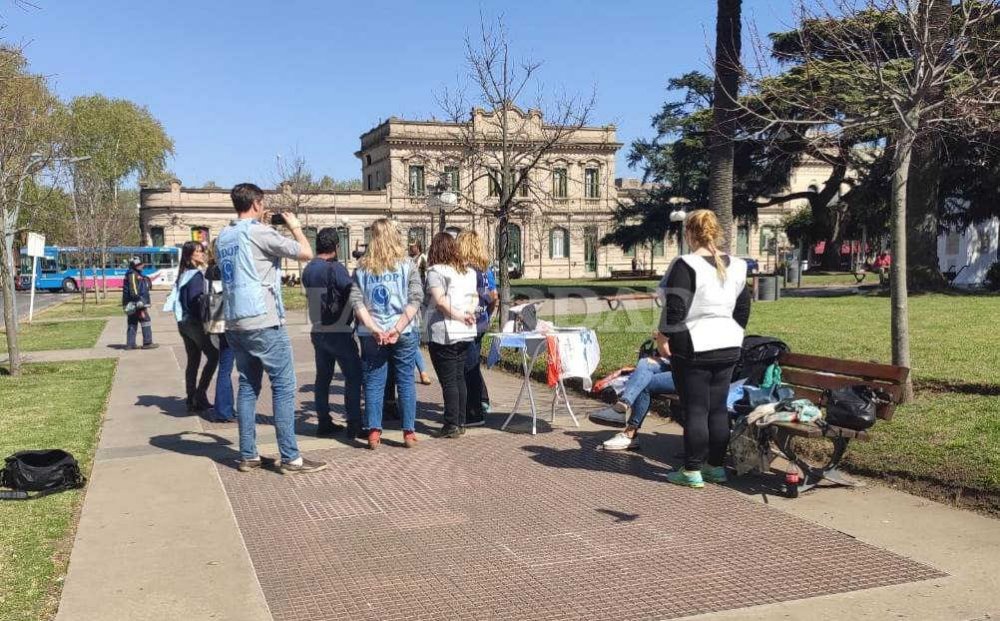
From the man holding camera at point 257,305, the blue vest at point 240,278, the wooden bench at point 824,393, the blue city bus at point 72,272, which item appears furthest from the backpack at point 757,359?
the blue city bus at point 72,272

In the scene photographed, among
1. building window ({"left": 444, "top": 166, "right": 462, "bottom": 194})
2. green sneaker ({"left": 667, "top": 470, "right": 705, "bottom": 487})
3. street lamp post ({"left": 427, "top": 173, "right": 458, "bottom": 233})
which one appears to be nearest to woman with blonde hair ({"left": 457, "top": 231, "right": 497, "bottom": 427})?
green sneaker ({"left": 667, "top": 470, "right": 705, "bottom": 487})

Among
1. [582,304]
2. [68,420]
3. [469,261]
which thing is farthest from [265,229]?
[582,304]

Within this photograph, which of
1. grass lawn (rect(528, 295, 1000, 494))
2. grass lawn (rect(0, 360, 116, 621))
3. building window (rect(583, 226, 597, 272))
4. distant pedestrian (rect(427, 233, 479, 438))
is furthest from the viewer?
building window (rect(583, 226, 597, 272))

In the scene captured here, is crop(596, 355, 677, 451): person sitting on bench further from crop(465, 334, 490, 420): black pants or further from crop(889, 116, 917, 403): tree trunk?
crop(889, 116, 917, 403): tree trunk

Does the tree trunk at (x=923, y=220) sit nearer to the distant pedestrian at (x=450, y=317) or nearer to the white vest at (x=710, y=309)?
the distant pedestrian at (x=450, y=317)

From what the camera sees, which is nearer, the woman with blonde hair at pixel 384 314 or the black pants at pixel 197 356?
the woman with blonde hair at pixel 384 314

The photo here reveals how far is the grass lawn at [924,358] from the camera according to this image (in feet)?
19.0

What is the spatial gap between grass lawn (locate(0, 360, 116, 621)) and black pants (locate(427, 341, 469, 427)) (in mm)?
2897

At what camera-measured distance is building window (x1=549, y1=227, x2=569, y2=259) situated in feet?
230

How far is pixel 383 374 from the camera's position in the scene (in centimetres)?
705

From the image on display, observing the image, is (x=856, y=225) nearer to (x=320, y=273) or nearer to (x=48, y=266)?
(x=320, y=273)

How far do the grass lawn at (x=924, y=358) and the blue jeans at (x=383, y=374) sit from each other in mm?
3548

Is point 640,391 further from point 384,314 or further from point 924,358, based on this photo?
point 924,358

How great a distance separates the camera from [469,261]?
23.9ft
